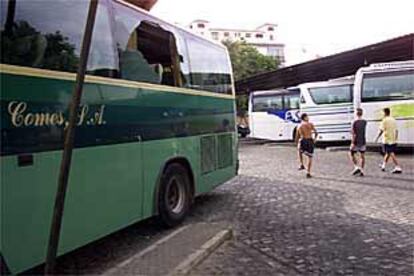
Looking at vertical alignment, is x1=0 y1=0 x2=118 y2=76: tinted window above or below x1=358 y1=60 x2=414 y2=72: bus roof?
below

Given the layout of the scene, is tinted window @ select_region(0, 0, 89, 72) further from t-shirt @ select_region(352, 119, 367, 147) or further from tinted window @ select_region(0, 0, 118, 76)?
t-shirt @ select_region(352, 119, 367, 147)

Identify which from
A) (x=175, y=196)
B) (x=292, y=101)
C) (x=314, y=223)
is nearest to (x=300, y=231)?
(x=314, y=223)

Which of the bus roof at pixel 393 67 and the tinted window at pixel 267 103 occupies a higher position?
the bus roof at pixel 393 67

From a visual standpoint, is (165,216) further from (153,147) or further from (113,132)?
(113,132)

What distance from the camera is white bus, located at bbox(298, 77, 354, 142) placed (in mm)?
23578

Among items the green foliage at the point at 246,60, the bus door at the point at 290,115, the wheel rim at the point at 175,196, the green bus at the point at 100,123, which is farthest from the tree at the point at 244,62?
the wheel rim at the point at 175,196

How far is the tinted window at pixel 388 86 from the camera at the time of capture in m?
18.8

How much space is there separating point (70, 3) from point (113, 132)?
1403 millimetres

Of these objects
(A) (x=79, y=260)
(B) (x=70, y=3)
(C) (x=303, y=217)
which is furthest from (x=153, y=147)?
(C) (x=303, y=217)

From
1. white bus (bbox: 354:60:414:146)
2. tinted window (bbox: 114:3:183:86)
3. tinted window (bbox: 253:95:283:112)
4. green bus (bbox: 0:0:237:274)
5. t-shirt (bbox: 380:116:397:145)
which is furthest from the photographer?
tinted window (bbox: 253:95:283:112)

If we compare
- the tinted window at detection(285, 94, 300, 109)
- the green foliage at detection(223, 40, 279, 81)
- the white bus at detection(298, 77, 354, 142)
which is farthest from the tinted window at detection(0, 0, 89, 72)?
the green foliage at detection(223, 40, 279, 81)

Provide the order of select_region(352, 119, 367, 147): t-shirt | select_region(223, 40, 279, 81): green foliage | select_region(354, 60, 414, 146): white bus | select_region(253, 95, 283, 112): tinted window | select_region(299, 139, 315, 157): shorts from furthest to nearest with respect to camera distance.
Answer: select_region(223, 40, 279, 81): green foliage
select_region(253, 95, 283, 112): tinted window
select_region(354, 60, 414, 146): white bus
select_region(352, 119, 367, 147): t-shirt
select_region(299, 139, 315, 157): shorts

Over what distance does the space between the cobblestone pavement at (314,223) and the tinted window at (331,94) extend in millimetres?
10110

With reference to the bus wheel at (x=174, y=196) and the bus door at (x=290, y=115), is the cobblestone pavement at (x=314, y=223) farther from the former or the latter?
the bus door at (x=290, y=115)
